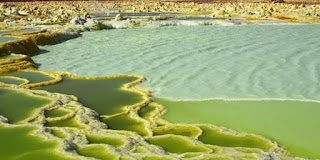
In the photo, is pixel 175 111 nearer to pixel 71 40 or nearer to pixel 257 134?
pixel 257 134

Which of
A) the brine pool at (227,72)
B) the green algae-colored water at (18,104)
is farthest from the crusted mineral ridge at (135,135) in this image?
the brine pool at (227,72)

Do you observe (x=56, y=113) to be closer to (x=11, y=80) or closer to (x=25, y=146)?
(x=25, y=146)

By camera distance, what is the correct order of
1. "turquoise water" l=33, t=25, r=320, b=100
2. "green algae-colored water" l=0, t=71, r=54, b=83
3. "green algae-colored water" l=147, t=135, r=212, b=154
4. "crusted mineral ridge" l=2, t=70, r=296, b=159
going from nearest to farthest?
"crusted mineral ridge" l=2, t=70, r=296, b=159 < "green algae-colored water" l=147, t=135, r=212, b=154 < "turquoise water" l=33, t=25, r=320, b=100 < "green algae-colored water" l=0, t=71, r=54, b=83

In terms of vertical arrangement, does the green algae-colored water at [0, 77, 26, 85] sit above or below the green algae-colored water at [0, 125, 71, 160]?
below

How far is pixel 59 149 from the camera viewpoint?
8938 mm

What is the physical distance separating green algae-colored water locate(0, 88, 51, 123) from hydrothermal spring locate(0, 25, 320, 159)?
23.9 inches

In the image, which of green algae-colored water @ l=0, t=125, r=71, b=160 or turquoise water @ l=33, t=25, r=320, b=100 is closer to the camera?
green algae-colored water @ l=0, t=125, r=71, b=160

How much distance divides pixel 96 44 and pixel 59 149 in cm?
2471

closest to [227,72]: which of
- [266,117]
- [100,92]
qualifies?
[266,117]

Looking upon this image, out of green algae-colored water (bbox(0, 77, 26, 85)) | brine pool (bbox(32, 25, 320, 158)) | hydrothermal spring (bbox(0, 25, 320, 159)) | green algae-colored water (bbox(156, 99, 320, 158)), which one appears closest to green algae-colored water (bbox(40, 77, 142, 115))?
hydrothermal spring (bbox(0, 25, 320, 159))

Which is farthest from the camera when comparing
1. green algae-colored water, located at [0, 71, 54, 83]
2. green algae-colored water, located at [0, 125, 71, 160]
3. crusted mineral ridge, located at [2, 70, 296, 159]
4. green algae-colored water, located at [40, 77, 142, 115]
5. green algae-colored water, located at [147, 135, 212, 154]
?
green algae-colored water, located at [0, 71, 54, 83]

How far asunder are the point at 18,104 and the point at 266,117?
9478mm

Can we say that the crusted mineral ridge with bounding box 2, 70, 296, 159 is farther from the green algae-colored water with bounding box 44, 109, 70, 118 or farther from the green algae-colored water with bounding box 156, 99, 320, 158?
the green algae-colored water with bounding box 156, 99, 320, 158

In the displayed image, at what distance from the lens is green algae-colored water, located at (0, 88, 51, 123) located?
1262cm
